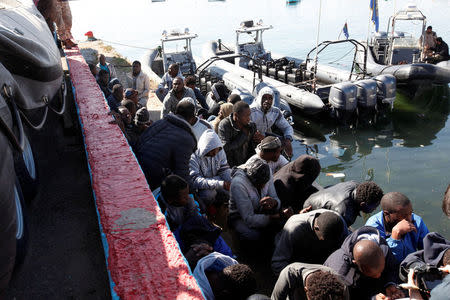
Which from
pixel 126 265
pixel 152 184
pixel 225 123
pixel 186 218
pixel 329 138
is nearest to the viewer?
pixel 126 265

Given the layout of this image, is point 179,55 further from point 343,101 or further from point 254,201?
point 254,201

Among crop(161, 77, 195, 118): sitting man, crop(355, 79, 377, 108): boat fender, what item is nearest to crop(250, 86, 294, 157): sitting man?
crop(161, 77, 195, 118): sitting man

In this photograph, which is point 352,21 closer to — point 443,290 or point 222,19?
point 222,19

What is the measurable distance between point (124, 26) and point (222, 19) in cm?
1147

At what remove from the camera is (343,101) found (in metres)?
9.53

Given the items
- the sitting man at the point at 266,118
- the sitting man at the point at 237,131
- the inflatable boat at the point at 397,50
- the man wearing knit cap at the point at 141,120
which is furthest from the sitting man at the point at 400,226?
the inflatable boat at the point at 397,50

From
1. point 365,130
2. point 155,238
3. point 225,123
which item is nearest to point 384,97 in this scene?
point 365,130

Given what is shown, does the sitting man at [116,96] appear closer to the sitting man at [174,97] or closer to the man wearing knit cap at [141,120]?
the sitting man at [174,97]

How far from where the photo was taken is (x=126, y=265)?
1.66 m

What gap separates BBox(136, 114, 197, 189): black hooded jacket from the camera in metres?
3.24

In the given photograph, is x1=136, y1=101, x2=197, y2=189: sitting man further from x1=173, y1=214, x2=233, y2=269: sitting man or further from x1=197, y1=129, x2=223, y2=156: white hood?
x1=173, y1=214, x2=233, y2=269: sitting man

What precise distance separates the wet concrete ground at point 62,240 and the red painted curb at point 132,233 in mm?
400

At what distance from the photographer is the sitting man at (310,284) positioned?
6.47 feet

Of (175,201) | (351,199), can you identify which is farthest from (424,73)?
(175,201)
